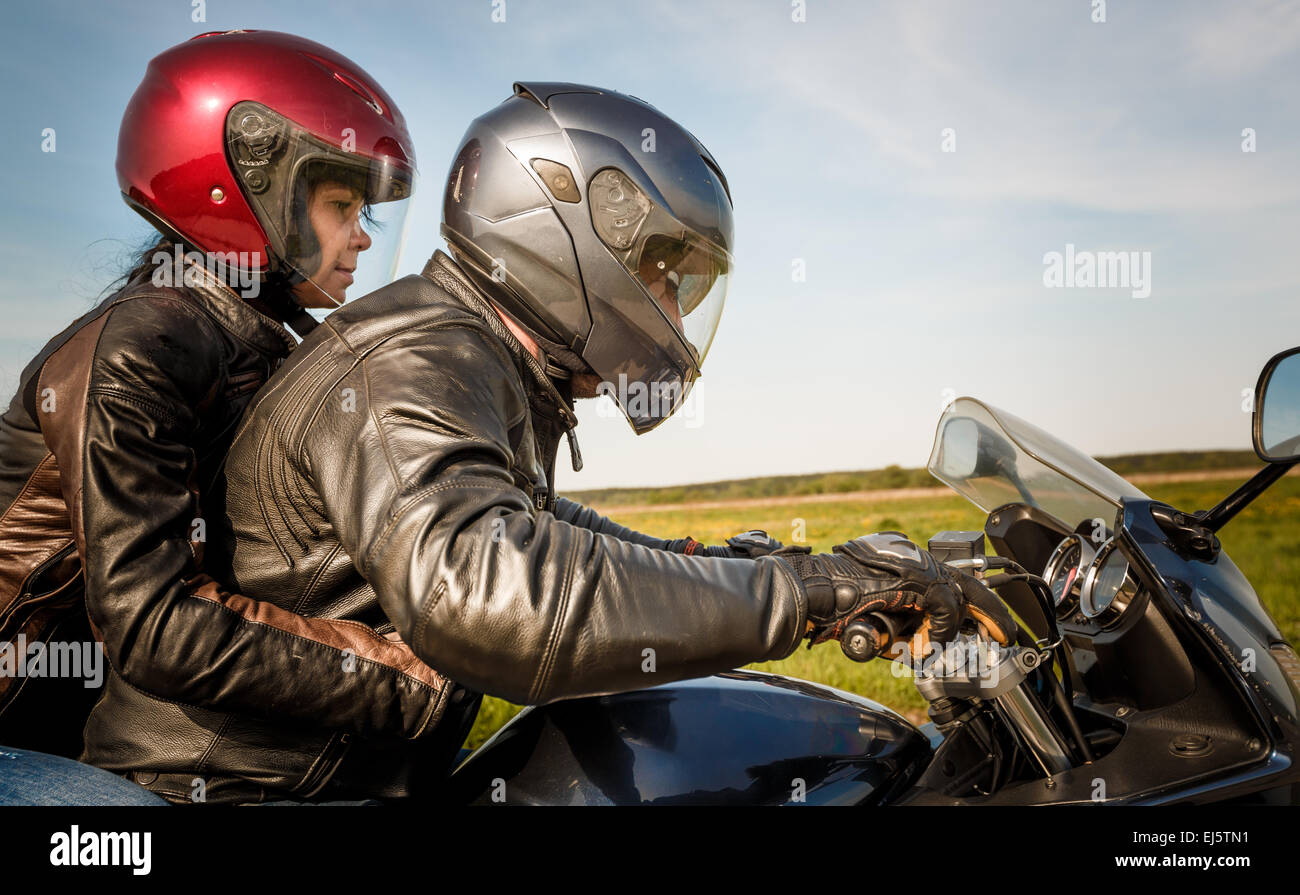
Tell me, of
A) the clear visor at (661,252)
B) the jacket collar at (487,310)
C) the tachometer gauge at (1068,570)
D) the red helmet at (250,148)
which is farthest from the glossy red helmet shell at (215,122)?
the tachometer gauge at (1068,570)

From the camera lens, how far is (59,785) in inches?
62.1

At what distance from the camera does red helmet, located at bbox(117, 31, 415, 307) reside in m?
2.63

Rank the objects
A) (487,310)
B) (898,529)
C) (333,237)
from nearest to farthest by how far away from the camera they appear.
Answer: (487,310) < (333,237) < (898,529)

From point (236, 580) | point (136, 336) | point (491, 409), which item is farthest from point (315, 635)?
point (136, 336)

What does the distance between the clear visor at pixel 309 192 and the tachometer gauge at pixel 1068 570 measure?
2084mm

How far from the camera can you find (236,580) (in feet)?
6.08

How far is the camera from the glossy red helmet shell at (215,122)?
263cm

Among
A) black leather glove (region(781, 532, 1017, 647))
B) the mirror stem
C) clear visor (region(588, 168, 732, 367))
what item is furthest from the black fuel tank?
clear visor (region(588, 168, 732, 367))

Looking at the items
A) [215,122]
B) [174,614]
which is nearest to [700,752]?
[174,614]

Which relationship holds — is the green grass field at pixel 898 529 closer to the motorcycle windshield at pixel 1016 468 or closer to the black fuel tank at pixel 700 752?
the black fuel tank at pixel 700 752

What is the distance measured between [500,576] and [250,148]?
185cm

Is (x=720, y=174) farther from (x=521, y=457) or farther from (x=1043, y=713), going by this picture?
(x=1043, y=713)

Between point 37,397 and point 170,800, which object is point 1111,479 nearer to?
point 170,800

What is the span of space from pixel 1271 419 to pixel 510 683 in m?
1.66
